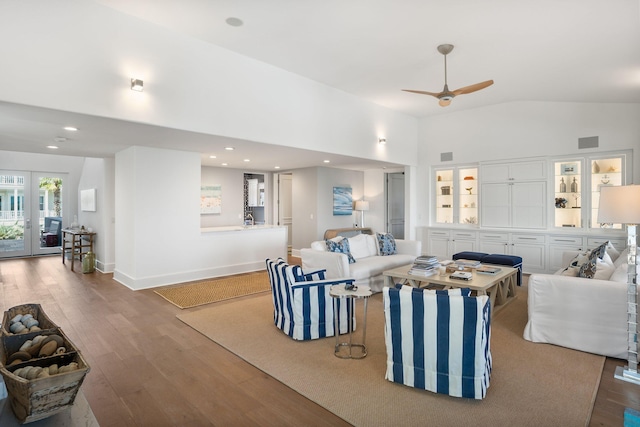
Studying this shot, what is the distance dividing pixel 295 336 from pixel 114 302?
3038mm

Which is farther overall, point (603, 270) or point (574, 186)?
point (574, 186)

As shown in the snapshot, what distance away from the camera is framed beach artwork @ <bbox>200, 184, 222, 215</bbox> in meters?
8.70

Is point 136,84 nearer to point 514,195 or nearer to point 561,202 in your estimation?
point 514,195

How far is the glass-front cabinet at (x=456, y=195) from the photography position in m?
8.05

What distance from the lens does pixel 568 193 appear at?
268 inches

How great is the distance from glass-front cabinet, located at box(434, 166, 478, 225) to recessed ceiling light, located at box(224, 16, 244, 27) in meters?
6.01

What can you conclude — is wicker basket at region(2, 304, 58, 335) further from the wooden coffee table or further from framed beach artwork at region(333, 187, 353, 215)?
framed beach artwork at region(333, 187, 353, 215)

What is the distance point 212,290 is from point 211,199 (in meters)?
3.79

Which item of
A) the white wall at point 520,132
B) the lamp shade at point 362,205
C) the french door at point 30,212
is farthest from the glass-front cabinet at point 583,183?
the french door at point 30,212

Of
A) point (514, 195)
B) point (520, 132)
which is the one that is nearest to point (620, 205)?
point (514, 195)

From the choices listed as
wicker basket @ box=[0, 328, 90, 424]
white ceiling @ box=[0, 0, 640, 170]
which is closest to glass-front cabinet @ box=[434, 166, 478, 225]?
white ceiling @ box=[0, 0, 640, 170]

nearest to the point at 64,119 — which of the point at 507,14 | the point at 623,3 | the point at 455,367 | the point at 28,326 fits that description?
the point at 28,326

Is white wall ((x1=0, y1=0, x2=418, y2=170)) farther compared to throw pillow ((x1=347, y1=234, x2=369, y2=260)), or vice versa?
throw pillow ((x1=347, y1=234, x2=369, y2=260))

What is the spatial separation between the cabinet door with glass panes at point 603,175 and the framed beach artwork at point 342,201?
5.31 metres
